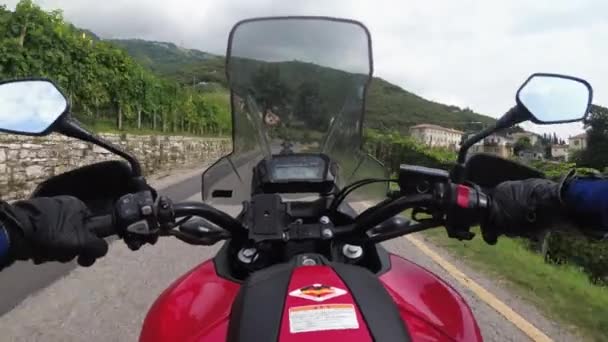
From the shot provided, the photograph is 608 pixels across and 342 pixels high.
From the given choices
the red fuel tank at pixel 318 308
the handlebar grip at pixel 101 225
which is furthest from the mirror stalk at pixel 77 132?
the red fuel tank at pixel 318 308

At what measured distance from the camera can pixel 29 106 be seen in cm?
167

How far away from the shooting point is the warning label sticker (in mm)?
1191

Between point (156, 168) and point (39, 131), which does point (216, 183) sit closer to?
point (39, 131)

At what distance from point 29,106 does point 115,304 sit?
368cm

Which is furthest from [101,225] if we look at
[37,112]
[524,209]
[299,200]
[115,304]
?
[115,304]

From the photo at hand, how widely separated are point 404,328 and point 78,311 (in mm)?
4186

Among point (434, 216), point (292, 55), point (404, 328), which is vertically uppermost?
point (292, 55)

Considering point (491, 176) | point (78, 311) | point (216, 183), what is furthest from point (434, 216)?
point (78, 311)

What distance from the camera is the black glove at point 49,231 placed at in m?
1.40

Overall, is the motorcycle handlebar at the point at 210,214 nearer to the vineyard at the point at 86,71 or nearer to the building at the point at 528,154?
the vineyard at the point at 86,71

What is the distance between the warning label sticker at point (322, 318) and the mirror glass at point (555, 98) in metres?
0.90

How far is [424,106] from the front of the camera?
8588 centimetres

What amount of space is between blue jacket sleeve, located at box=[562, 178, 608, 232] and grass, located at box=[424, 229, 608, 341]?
11.4 feet

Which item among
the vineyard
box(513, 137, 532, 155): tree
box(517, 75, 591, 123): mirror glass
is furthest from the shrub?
box(517, 75, 591, 123): mirror glass
